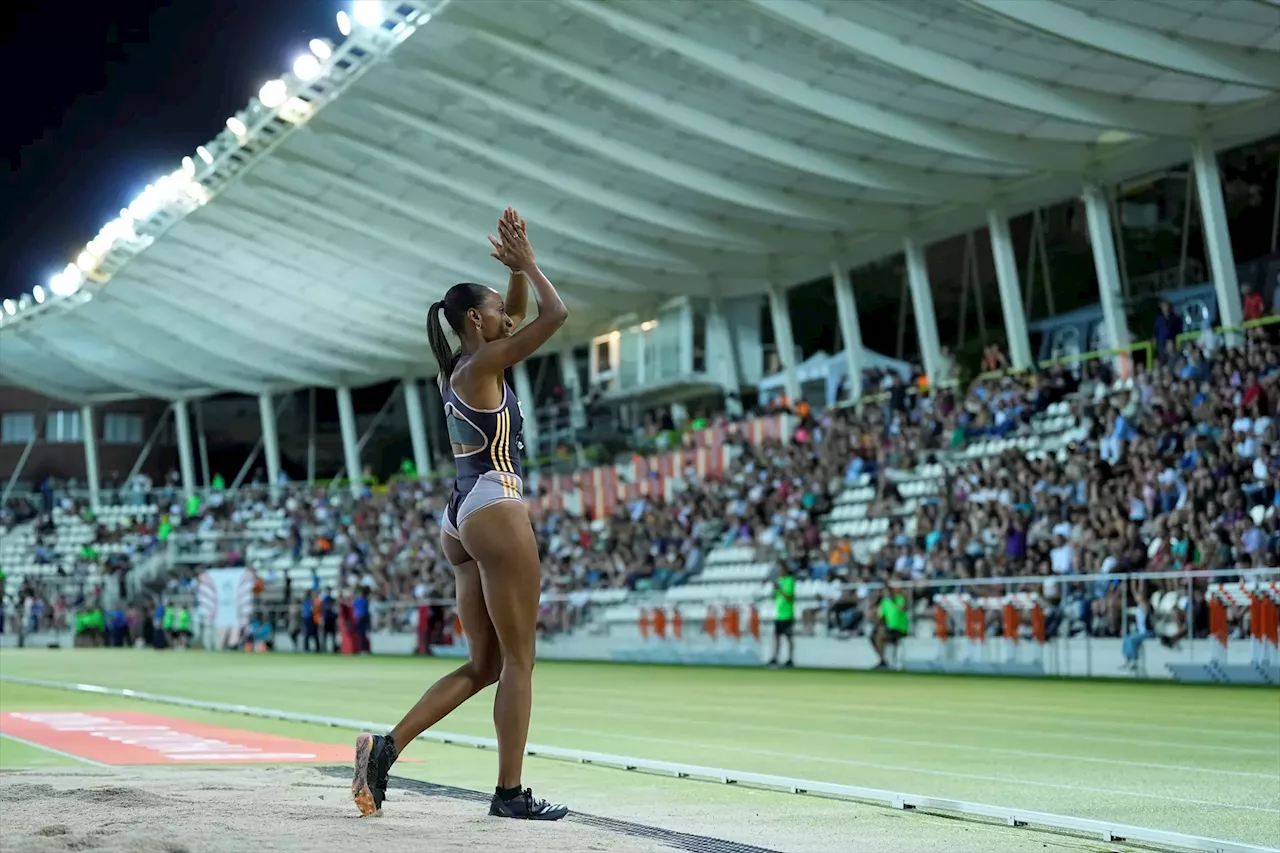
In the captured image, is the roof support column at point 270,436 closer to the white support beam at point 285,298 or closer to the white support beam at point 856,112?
the white support beam at point 285,298

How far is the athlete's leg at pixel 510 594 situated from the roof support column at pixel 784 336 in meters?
34.3

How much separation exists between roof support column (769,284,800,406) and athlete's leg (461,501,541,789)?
3433 centimetres

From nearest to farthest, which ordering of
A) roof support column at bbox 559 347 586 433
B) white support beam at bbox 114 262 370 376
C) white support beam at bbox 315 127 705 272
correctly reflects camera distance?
white support beam at bbox 315 127 705 272
roof support column at bbox 559 347 586 433
white support beam at bbox 114 262 370 376

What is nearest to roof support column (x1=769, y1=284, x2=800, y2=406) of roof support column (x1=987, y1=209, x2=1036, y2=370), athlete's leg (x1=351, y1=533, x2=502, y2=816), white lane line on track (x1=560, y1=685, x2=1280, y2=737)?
roof support column (x1=987, y1=209, x2=1036, y2=370)

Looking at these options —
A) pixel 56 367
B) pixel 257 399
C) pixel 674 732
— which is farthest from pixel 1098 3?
pixel 257 399

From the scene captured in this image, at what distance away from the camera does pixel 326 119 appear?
34156 mm

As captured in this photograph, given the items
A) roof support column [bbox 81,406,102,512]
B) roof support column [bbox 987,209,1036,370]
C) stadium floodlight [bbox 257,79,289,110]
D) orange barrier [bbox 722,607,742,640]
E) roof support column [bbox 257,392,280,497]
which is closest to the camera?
orange barrier [bbox 722,607,742,640]

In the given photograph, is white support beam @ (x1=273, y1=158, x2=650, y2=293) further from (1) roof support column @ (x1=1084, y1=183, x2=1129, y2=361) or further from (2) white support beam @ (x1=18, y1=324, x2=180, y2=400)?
(2) white support beam @ (x1=18, y1=324, x2=180, y2=400)

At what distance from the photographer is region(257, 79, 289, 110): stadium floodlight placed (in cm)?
3375

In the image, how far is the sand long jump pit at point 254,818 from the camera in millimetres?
5164

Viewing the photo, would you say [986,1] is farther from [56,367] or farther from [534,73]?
[56,367]

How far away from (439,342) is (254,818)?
196cm

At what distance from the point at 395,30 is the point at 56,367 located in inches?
1414

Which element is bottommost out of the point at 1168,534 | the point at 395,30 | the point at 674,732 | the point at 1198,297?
the point at 674,732
